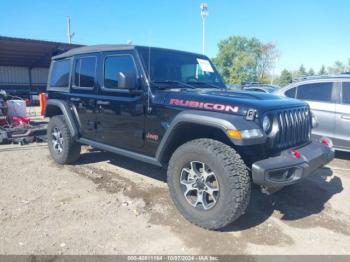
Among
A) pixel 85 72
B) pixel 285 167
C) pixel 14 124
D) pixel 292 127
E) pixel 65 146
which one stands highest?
pixel 85 72

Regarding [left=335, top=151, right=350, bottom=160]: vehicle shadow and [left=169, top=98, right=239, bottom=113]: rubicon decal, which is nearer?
[left=169, top=98, right=239, bottom=113]: rubicon decal

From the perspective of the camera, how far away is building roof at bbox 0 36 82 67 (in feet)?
64.9

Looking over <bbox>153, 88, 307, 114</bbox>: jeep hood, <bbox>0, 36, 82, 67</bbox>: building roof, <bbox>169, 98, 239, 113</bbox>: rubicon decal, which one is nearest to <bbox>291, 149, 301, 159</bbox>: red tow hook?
<bbox>153, 88, 307, 114</bbox>: jeep hood

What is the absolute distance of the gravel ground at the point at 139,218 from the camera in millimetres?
3379

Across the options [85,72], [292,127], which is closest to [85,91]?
[85,72]

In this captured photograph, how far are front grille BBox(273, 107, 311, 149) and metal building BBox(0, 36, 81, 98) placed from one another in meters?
18.7

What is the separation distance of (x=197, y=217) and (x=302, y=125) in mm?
1730

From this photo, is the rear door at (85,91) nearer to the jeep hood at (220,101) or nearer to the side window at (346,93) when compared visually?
the jeep hood at (220,101)

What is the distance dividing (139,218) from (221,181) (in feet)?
3.83

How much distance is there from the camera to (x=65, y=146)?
5922 millimetres

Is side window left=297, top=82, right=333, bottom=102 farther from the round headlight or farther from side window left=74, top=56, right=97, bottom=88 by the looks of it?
side window left=74, top=56, right=97, bottom=88

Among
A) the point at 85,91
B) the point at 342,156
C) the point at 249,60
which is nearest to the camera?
the point at 85,91

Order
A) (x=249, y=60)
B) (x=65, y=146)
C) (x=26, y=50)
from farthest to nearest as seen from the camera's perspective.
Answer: (x=249, y=60), (x=26, y=50), (x=65, y=146)

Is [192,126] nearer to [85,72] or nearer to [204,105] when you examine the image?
[204,105]
